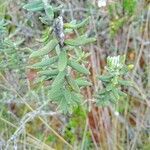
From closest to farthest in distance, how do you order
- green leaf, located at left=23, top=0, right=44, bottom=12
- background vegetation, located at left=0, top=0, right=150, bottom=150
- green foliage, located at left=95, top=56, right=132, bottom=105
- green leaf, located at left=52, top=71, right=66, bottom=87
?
green leaf, located at left=23, top=0, right=44, bottom=12 → green leaf, located at left=52, top=71, right=66, bottom=87 → green foliage, located at left=95, top=56, right=132, bottom=105 → background vegetation, located at left=0, top=0, right=150, bottom=150

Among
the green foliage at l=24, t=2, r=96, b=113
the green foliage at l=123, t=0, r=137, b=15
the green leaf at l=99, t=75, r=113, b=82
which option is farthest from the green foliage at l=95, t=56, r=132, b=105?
the green foliage at l=123, t=0, r=137, b=15

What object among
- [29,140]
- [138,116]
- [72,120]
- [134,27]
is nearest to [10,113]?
[29,140]

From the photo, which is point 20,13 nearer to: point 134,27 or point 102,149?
point 134,27

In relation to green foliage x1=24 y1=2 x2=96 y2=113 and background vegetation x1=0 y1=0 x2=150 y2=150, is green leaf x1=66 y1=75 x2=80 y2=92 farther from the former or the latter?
background vegetation x1=0 y1=0 x2=150 y2=150

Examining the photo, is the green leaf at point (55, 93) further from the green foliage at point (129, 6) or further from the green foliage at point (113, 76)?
the green foliage at point (129, 6)

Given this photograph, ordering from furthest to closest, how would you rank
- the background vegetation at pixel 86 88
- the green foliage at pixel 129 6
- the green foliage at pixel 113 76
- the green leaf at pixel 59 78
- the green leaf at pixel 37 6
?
the green foliage at pixel 129 6 < the background vegetation at pixel 86 88 < the green foliage at pixel 113 76 < the green leaf at pixel 59 78 < the green leaf at pixel 37 6

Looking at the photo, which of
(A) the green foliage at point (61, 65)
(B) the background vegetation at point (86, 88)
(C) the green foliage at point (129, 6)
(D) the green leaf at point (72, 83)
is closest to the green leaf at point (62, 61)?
(A) the green foliage at point (61, 65)

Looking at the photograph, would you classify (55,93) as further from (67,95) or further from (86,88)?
(86,88)

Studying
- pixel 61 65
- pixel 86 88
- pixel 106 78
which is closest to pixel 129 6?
pixel 86 88
